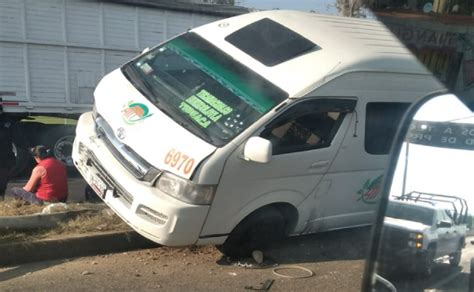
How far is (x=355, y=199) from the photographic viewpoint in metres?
5.56

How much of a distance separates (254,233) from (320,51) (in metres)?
1.83

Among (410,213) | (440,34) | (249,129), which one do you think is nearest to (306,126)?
(249,129)

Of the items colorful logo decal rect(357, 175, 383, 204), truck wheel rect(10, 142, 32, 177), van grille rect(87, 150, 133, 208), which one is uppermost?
van grille rect(87, 150, 133, 208)

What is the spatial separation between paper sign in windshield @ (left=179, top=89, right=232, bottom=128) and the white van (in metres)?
0.01

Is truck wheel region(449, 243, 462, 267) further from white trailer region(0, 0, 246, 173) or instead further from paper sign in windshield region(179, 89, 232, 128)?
white trailer region(0, 0, 246, 173)

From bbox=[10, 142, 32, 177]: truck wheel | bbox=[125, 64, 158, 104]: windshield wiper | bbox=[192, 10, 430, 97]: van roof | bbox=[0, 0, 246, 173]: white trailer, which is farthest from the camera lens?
bbox=[10, 142, 32, 177]: truck wheel

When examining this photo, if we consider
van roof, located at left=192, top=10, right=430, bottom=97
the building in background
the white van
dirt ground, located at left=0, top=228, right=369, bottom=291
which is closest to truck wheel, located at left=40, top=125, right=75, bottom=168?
the white van

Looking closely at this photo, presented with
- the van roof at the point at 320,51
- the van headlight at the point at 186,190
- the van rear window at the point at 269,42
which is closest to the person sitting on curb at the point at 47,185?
the van headlight at the point at 186,190

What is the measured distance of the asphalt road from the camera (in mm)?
1436

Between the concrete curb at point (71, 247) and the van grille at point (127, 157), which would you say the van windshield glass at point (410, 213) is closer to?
the van grille at point (127, 157)

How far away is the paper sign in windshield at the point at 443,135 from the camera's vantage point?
141cm

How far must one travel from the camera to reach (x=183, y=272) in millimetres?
4738

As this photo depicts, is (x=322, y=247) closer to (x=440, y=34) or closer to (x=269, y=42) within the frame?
(x=269, y=42)

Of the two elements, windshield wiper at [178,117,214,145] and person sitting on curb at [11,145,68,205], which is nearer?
windshield wiper at [178,117,214,145]
